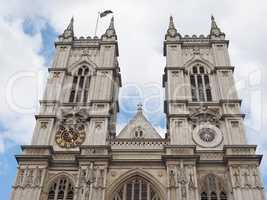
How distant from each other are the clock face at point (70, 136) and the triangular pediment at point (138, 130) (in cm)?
311

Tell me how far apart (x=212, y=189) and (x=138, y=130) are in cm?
797

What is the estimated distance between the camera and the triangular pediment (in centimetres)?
3130


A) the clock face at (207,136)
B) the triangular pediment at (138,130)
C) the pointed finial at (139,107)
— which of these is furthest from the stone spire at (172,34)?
the clock face at (207,136)

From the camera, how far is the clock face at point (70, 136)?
29.9m

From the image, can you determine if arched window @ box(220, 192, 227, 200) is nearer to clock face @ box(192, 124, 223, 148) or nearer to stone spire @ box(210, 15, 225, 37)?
clock face @ box(192, 124, 223, 148)

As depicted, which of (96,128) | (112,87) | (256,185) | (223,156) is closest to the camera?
(256,185)

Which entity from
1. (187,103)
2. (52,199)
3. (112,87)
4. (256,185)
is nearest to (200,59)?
(187,103)

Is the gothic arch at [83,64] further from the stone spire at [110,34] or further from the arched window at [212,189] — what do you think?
the arched window at [212,189]

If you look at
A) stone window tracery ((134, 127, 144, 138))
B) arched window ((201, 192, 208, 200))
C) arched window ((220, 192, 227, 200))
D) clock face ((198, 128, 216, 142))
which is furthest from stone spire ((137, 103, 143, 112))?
arched window ((220, 192, 227, 200))

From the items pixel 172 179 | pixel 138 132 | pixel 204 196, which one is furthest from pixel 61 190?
pixel 204 196

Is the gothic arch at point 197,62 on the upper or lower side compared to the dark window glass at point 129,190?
upper

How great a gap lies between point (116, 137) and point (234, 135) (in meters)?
9.23

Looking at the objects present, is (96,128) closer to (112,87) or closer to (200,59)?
(112,87)

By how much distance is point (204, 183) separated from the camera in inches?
1064
